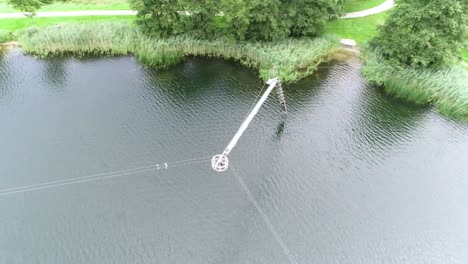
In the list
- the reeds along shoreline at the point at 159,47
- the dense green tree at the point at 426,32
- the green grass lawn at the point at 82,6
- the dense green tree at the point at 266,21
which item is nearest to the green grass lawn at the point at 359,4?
the reeds along shoreline at the point at 159,47

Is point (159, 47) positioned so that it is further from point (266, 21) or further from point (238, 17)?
point (266, 21)

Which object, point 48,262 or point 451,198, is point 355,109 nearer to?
point 451,198

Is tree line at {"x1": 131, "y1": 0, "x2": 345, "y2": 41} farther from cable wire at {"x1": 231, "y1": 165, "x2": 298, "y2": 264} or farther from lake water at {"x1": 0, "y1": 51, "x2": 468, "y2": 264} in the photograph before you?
cable wire at {"x1": 231, "y1": 165, "x2": 298, "y2": 264}

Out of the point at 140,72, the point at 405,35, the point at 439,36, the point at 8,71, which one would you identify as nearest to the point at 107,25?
the point at 140,72

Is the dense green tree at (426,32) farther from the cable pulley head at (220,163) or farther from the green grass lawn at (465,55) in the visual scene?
the cable pulley head at (220,163)

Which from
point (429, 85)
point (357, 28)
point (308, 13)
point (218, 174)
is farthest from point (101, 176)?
point (357, 28)

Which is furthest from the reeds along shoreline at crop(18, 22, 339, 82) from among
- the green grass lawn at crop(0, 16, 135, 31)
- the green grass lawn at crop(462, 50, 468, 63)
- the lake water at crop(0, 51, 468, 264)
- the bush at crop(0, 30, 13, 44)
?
the green grass lawn at crop(462, 50, 468, 63)

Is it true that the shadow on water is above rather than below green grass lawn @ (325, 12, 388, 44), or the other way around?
below
